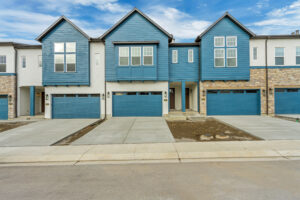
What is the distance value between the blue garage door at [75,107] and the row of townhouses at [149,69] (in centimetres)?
9

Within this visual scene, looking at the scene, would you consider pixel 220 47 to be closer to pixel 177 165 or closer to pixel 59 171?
pixel 177 165

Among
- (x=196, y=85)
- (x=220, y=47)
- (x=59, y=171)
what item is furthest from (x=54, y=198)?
(x=220, y=47)

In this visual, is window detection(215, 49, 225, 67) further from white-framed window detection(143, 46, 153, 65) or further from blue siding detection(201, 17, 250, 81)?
white-framed window detection(143, 46, 153, 65)

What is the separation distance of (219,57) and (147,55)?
676cm

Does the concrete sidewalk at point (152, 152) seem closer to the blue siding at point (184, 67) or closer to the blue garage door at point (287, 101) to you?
the blue siding at point (184, 67)

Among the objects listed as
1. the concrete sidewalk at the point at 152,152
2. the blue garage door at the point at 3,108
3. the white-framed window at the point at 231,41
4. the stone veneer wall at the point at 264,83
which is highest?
the white-framed window at the point at 231,41

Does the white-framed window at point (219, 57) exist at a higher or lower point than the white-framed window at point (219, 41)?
lower

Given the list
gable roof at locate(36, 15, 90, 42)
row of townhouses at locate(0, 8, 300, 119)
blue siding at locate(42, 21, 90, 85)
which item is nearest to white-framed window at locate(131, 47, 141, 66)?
row of townhouses at locate(0, 8, 300, 119)

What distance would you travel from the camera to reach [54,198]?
3.40m

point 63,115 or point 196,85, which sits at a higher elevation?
point 196,85

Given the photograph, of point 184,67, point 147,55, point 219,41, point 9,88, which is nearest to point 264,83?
point 219,41

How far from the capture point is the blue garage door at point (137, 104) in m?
14.7

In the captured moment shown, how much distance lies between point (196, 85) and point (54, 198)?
1470 cm

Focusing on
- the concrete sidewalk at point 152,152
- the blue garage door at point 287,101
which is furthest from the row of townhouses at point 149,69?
the concrete sidewalk at point 152,152
